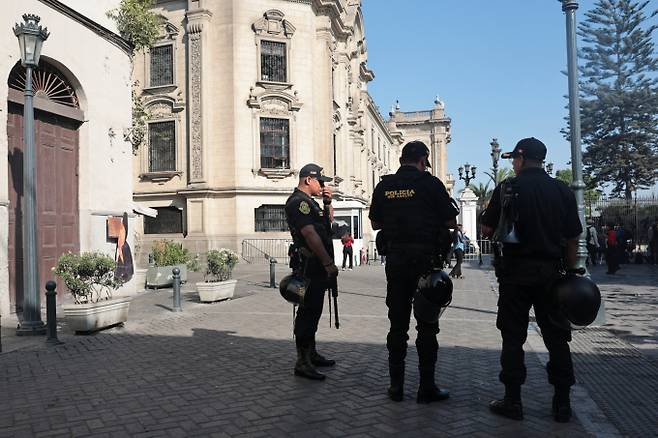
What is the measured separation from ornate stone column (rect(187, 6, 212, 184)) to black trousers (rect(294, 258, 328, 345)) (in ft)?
72.6

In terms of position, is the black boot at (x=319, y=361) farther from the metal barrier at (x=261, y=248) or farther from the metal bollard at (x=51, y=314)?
the metal barrier at (x=261, y=248)

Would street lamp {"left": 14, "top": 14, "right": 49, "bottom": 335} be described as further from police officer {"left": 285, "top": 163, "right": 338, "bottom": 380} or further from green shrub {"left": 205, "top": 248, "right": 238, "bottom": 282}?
police officer {"left": 285, "top": 163, "right": 338, "bottom": 380}

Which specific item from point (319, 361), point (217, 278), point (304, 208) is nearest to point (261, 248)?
point (217, 278)

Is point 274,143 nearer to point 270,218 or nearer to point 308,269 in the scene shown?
point 270,218

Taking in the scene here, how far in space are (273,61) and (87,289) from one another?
21200 mm

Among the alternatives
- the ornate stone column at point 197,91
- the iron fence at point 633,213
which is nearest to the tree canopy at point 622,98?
the iron fence at point 633,213

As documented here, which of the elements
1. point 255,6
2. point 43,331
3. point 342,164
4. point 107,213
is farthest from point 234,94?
point 43,331


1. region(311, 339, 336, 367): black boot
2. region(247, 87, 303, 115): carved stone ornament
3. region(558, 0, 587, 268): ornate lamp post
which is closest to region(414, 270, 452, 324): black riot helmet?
region(311, 339, 336, 367): black boot

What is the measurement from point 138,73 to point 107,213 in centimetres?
1840

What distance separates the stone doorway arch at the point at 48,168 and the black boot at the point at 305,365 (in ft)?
22.1

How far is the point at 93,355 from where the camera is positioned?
673 cm

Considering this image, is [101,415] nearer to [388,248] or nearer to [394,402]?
[394,402]

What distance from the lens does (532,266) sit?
14.1 feet

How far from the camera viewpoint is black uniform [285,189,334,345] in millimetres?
5418
